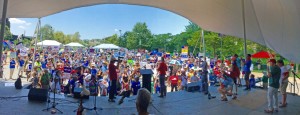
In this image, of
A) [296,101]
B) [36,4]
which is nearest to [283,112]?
[296,101]

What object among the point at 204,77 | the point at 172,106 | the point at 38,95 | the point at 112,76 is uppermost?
the point at 112,76

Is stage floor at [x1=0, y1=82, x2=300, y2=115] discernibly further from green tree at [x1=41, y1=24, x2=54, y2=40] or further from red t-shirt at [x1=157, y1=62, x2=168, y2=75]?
green tree at [x1=41, y1=24, x2=54, y2=40]

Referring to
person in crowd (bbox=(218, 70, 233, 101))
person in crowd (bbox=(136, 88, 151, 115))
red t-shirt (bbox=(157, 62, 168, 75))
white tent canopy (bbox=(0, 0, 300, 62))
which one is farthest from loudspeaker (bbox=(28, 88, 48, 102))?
person in crowd (bbox=(136, 88, 151, 115))

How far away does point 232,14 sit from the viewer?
14531mm

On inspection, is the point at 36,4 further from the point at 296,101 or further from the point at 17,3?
the point at 296,101

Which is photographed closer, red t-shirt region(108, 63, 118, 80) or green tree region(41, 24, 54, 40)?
red t-shirt region(108, 63, 118, 80)

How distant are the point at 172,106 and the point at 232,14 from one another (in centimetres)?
749

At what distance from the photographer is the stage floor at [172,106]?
8.25m

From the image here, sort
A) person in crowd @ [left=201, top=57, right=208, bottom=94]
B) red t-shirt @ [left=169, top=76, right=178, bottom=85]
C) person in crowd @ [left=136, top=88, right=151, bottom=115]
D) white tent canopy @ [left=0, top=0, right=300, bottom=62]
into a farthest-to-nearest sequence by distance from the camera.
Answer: red t-shirt @ [left=169, top=76, right=178, bottom=85] → white tent canopy @ [left=0, top=0, right=300, bottom=62] → person in crowd @ [left=201, top=57, right=208, bottom=94] → person in crowd @ [left=136, top=88, right=151, bottom=115]

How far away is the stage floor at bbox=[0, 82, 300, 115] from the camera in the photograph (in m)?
8.25

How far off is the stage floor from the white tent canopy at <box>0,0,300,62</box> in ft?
9.54

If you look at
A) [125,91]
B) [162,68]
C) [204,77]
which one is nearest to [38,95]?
[125,91]

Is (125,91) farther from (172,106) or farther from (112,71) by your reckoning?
(172,106)

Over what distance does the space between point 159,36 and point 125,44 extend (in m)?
8.65
